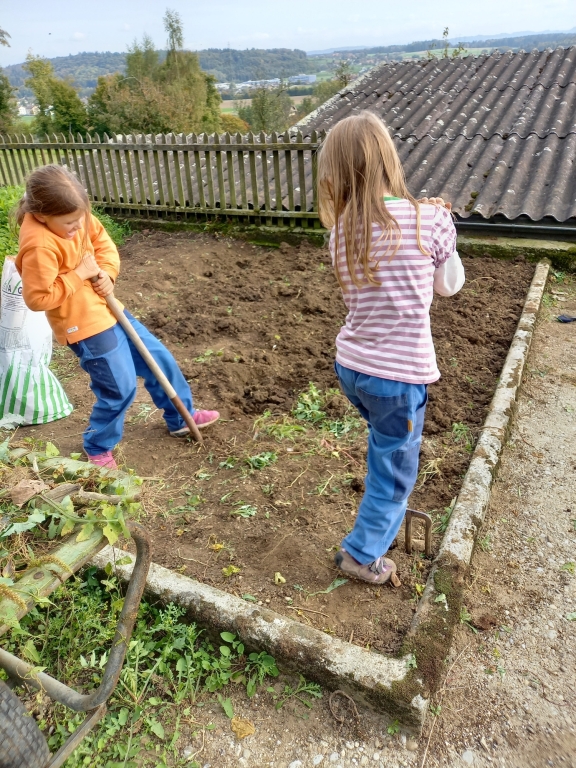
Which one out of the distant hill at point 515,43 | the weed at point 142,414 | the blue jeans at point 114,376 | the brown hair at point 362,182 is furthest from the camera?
the distant hill at point 515,43

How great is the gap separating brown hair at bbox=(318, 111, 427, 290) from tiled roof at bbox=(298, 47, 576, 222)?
15.9 feet

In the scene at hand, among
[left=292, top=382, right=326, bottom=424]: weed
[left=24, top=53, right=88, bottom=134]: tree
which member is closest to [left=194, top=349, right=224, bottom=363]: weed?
[left=292, top=382, right=326, bottom=424]: weed

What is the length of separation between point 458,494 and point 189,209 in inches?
263

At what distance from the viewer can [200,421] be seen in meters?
3.60

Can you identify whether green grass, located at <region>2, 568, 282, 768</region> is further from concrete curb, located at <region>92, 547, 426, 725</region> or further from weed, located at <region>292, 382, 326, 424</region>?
weed, located at <region>292, 382, 326, 424</region>

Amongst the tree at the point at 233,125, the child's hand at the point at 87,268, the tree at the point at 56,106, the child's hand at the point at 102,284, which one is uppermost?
the child's hand at the point at 87,268

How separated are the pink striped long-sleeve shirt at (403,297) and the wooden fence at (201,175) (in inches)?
215

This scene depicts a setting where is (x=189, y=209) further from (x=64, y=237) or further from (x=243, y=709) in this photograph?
(x=243, y=709)

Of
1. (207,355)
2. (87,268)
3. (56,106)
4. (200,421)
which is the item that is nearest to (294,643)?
(200,421)

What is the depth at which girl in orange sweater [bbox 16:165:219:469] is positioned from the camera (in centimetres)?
257

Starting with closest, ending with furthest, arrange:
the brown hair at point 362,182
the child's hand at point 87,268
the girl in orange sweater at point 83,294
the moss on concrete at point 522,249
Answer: the brown hair at point 362,182, the girl in orange sweater at point 83,294, the child's hand at point 87,268, the moss on concrete at point 522,249

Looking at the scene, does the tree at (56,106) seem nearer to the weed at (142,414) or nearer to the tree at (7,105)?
the tree at (7,105)

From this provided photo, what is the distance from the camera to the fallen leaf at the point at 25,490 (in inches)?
63.2

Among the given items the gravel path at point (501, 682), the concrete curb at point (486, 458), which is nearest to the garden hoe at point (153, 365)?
the concrete curb at point (486, 458)
